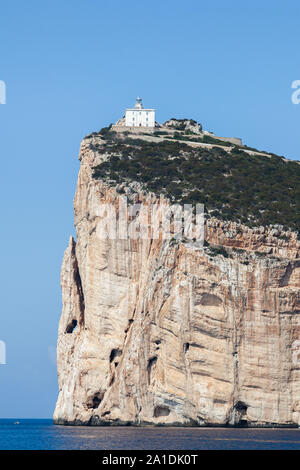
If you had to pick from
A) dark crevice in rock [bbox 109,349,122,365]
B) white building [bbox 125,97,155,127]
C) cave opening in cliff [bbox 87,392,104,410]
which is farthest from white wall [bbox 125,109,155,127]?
cave opening in cliff [bbox 87,392,104,410]

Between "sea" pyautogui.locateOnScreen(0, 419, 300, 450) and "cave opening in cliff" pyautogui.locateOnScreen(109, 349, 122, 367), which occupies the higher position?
"cave opening in cliff" pyautogui.locateOnScreen(109, 349, 122, 367)

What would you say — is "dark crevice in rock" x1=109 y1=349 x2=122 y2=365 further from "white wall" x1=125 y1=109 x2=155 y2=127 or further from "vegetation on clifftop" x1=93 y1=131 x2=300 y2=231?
"white wall" x1=125 y1=109 x2=155 y2=127

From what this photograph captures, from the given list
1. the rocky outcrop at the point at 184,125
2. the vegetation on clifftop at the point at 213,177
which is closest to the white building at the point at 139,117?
the rocky outcrop at the point at 184,125

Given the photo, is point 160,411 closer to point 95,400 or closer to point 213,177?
point 95,400

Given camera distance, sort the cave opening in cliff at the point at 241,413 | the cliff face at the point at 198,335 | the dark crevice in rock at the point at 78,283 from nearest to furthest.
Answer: the cliff face at the point at 198,335, the cave opening in cliff at the point at 241,413, the dark crevice in rock at the point at 78,283

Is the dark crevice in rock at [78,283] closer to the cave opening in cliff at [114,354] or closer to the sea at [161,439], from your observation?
the cave opening in cliff at [114,354]
